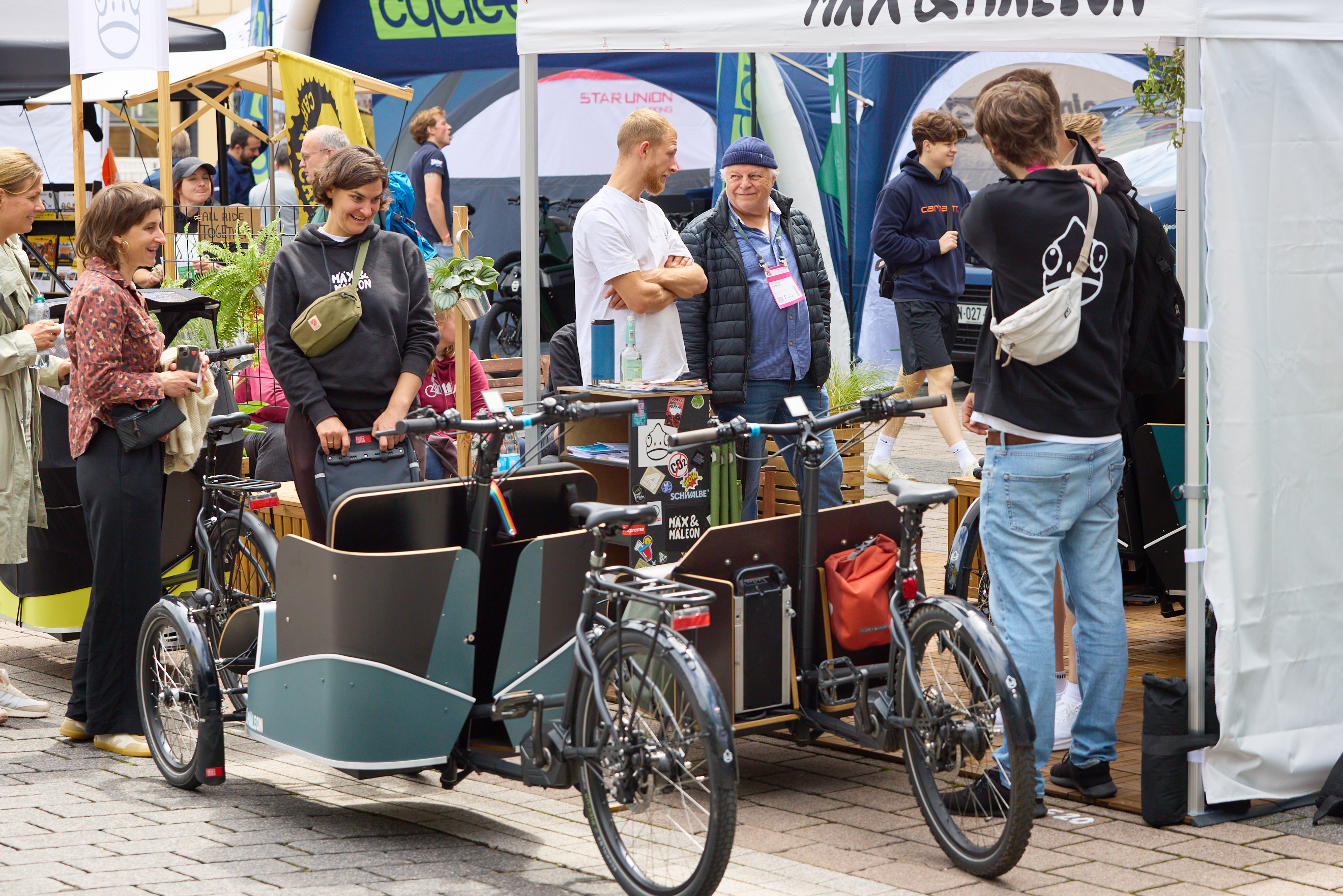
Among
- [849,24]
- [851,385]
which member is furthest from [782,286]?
[851,385]

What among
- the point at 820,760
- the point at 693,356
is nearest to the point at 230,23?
the point at 693,356

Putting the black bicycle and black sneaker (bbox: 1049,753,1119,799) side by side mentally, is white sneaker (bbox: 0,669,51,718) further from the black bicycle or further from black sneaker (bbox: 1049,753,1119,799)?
black sneaker (bbox: 1049,753,1119,799)

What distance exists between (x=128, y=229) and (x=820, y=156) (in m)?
7.54

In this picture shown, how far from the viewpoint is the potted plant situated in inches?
251

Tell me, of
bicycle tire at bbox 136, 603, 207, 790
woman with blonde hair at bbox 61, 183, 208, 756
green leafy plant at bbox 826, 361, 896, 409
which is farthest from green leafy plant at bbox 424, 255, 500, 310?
green leafy plant at bbox 826, 361, 896, 409

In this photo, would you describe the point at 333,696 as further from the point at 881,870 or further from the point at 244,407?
the point at 244,407

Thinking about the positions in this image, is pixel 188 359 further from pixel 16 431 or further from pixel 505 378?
pixel 505 378

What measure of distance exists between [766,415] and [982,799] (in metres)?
2.38

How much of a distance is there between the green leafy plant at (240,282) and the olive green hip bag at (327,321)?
7.45 ft

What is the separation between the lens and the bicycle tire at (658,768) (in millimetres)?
3598

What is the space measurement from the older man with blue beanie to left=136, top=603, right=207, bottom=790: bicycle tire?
2079 mm

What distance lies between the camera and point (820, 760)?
5.16 m

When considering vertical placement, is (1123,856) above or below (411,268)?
below

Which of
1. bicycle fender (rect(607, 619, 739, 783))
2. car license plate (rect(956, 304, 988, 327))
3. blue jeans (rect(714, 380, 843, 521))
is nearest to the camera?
bicycle fender (rect(607, 619, 739, 783))
